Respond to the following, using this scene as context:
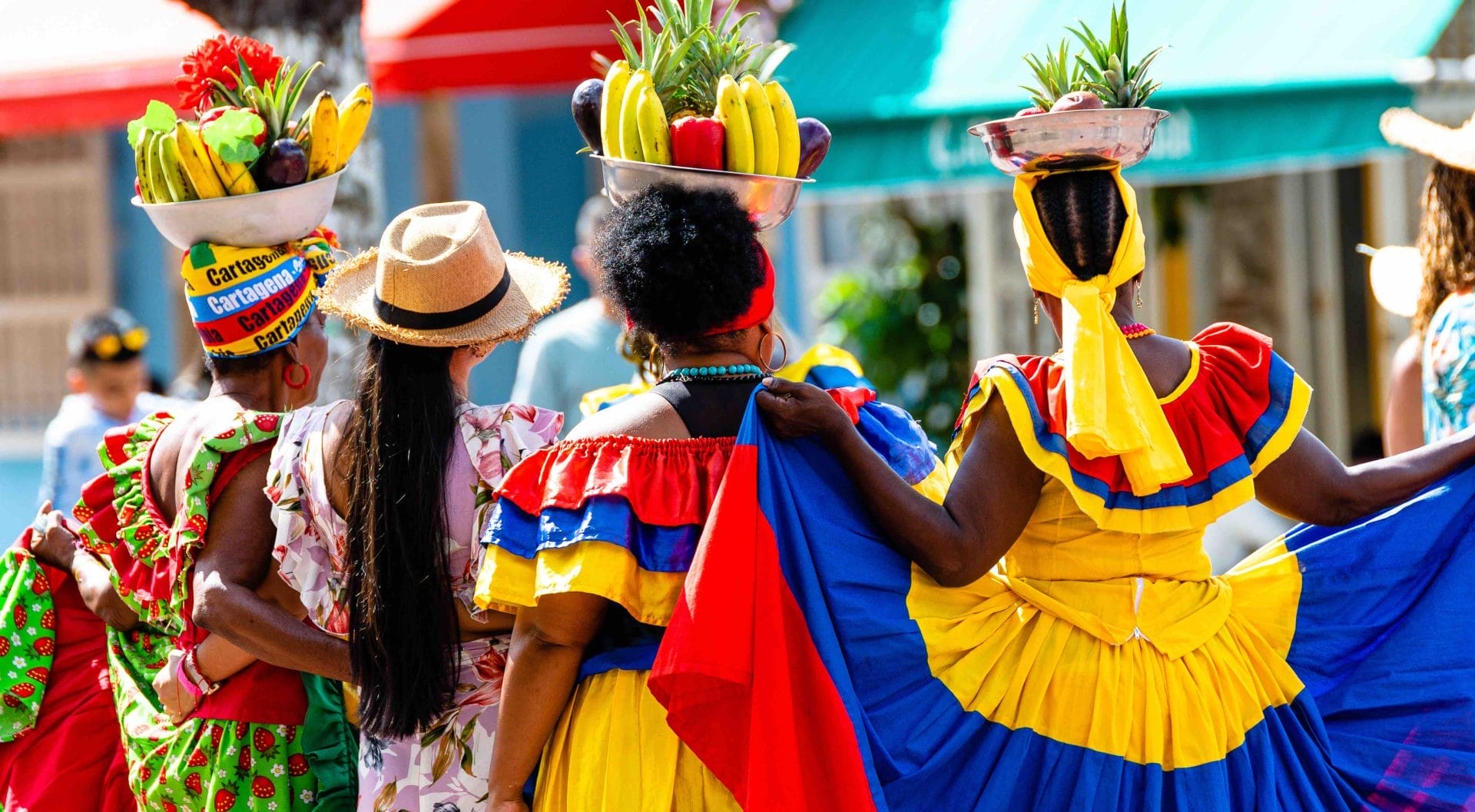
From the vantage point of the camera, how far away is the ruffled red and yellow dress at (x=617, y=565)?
106 inches

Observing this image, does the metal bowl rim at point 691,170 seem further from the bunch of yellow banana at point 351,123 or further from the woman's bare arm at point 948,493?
the bunch of yellow banana at point 351,123

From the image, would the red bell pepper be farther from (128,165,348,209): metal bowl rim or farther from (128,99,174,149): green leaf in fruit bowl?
(128,99,174,149): green leaf in fruit bowl

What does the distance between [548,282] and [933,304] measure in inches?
237

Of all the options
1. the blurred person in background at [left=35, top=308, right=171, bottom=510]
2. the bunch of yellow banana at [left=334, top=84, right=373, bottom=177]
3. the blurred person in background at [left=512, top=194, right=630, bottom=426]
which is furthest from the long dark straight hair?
the blurred person in background at [left=35, top=308, right=171, bottom=510]

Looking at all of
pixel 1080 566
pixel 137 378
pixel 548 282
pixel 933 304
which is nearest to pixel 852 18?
pixel 933 304

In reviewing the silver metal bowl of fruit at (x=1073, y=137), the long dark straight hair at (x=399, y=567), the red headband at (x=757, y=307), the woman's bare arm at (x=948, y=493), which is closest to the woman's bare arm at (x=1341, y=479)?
the woman's bare arm at (x=948, y=493)

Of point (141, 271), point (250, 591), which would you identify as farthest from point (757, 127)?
point (141, 271)

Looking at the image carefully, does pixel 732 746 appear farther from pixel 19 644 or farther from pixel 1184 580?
pixel 19 644

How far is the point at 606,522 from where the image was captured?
8.79 feet

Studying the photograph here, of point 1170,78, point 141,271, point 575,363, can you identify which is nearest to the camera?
point 575,363

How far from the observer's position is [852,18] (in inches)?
342

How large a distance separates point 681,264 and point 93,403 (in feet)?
14.6

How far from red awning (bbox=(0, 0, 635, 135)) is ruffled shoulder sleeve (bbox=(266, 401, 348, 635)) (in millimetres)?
5108

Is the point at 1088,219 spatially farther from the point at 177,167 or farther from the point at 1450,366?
the point at 177,167
